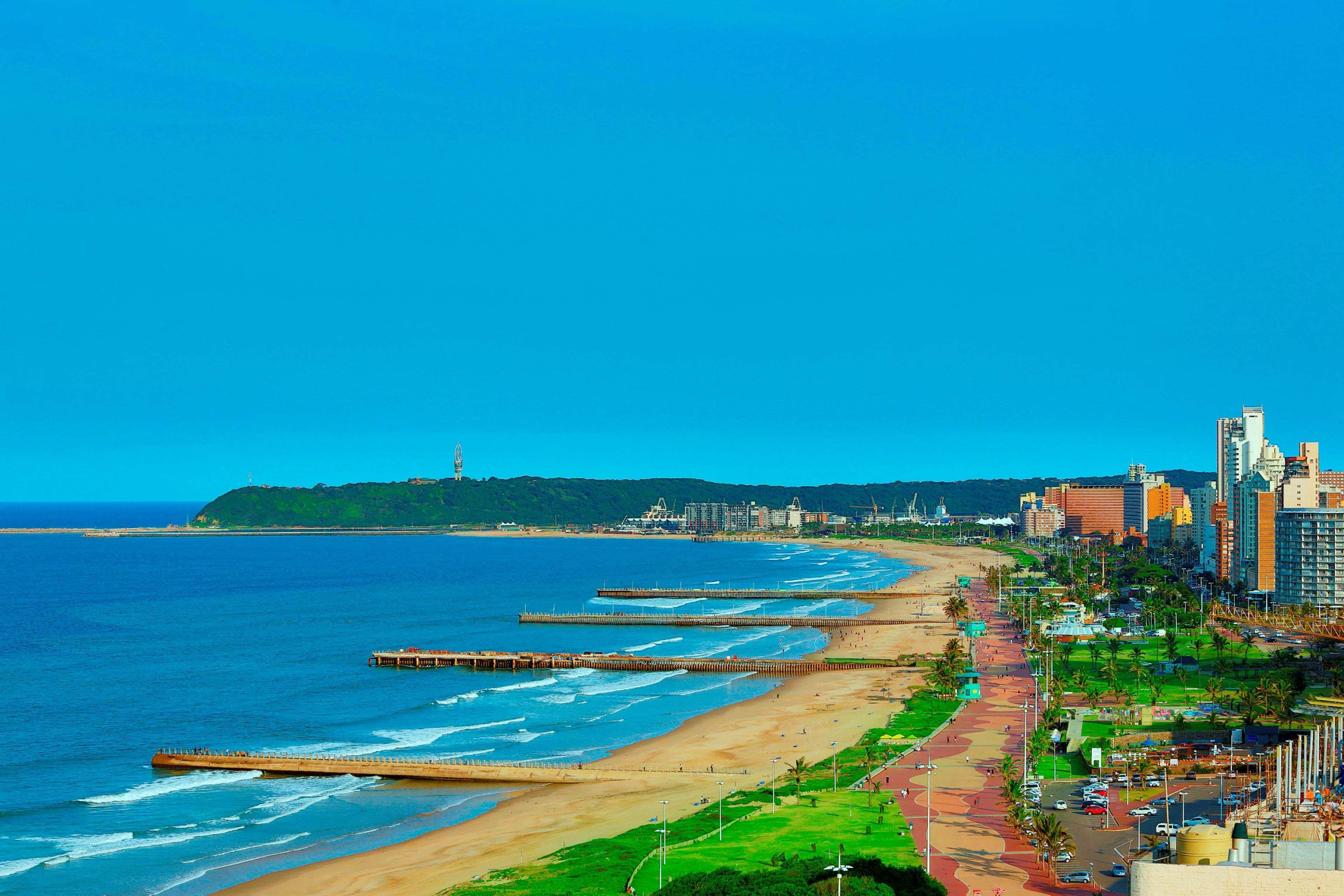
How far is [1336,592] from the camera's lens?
4813 inches

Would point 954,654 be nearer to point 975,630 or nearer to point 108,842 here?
point 975,630

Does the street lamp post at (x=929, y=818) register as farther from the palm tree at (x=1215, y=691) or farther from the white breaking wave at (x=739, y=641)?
the white breaking wave at (x=739, y=641)

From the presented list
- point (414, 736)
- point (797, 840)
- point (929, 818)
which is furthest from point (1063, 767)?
point (414, 736)

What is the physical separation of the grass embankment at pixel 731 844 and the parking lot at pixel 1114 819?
21.3ft

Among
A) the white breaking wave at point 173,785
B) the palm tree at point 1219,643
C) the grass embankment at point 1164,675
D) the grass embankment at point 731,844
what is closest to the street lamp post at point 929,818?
the grass embankment at point 731,844

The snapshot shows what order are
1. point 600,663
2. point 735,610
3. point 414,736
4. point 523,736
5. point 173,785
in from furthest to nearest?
point 735,610
point 600,663
point 523,736
point 414,736
point 173,785

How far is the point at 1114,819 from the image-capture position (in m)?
51.0

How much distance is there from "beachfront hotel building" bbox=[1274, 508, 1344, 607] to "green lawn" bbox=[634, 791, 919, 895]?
8620cm

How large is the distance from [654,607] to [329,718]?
78.7 metres

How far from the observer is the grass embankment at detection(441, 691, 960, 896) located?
4541 centimetres

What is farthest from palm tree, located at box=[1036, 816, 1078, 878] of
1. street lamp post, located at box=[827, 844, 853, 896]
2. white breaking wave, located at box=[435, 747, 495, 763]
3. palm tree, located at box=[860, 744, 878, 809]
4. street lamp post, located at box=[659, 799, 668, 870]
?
white breaking wave, located at box=[435, 747, 495, 763]

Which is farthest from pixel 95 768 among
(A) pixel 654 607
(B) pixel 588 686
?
(A) pixel 654 607

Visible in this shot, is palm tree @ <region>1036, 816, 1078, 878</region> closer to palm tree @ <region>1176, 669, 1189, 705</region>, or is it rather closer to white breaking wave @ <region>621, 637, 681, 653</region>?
palm tree @ <region>1176, 669, 1189, 705</region>

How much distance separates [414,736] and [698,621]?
6867 centimetres
